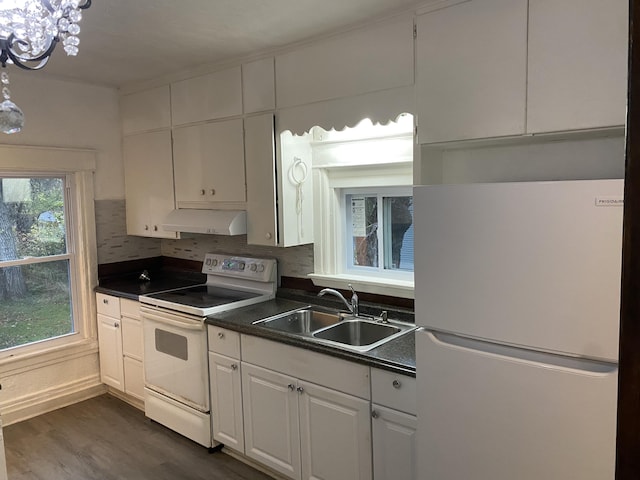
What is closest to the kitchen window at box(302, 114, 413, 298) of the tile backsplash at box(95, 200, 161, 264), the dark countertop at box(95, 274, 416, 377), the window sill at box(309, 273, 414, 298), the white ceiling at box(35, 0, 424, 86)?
the window sill at box(309, 273, 414, 298)

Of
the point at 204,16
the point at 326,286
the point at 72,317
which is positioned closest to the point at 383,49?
the point at 204,16

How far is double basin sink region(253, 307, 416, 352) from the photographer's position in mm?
2598

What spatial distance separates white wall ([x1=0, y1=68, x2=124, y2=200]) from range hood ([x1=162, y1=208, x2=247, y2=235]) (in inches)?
29.5

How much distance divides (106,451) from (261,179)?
1936 mm

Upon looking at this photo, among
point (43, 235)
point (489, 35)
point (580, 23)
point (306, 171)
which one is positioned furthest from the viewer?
point (43, 235)

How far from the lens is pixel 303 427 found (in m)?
2.42

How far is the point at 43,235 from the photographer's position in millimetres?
3623

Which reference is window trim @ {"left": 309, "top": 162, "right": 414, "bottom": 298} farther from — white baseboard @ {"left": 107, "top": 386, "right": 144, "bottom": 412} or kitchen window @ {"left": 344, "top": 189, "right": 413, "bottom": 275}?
white baseboard @ {"left": 107, "top": 386, "right": 144, "bottom": 412}

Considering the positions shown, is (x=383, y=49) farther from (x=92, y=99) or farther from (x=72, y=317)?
(x=72, y=317)

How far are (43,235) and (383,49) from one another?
2808 mm

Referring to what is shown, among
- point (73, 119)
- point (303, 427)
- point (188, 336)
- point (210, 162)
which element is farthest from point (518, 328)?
point (73, 119)

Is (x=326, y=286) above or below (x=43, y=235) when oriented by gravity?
below

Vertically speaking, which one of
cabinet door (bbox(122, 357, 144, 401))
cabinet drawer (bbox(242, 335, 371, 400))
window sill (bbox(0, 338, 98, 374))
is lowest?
cabinet door (bbox(122, 357, 144, 401))

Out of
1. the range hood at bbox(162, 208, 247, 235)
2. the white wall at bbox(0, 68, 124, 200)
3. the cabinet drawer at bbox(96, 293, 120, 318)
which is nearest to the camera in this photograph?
the range hood at bbox(162, 208, 247, 235)
